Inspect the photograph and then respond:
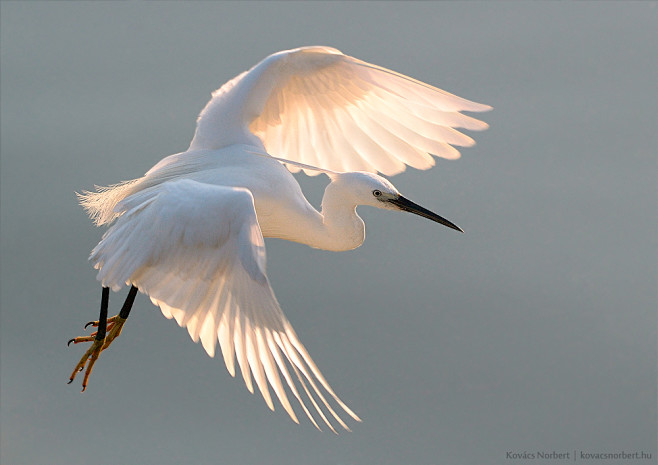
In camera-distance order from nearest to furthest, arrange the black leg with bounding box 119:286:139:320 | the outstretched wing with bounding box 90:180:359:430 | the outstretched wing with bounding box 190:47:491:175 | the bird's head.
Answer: the outstretched wing with bounding box 90:180:359:430, the bird's head, the black leg with bounding box 119:286:139:320, the outstretched wing with bounding box 190:47:491:175

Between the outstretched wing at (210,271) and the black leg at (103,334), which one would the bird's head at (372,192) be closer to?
the outstretched wing at (210,271)

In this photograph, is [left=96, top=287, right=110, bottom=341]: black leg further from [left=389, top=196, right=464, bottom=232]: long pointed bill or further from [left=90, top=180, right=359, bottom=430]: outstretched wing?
[left=389, top=196, right=464, bottom=232]: long pointed bill

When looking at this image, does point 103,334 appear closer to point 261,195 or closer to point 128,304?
point 128,304

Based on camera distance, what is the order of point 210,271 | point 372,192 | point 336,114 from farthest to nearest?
point 336,114 → point 372,192 → point 210,271

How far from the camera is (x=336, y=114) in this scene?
376 cm

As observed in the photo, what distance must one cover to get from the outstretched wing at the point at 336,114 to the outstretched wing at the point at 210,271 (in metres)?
0.74

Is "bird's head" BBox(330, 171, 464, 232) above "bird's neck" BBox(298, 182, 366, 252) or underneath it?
above

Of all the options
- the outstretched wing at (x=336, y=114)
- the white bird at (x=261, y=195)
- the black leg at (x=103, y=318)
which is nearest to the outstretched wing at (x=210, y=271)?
the white bird at (x=261, y=195)

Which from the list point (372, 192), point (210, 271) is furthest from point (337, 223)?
point (210, 271)

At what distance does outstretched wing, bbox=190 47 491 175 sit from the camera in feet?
11.4

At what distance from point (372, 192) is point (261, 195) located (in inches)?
15.1

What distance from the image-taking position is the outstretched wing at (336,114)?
348 cm

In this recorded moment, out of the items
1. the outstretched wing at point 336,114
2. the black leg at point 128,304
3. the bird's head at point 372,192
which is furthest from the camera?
the outstretched wing at point 336,114

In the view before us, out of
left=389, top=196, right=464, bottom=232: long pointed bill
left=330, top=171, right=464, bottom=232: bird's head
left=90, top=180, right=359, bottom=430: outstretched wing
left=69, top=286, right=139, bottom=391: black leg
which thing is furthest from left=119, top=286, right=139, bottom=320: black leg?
left=389, top=196, right=464, bottom=232: long pointed bill
